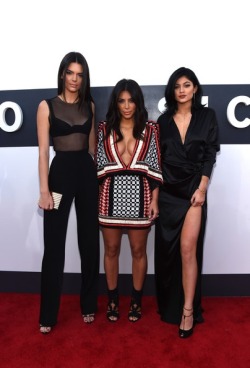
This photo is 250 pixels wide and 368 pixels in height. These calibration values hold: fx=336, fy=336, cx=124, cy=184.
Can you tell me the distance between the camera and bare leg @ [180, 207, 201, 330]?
2.18m

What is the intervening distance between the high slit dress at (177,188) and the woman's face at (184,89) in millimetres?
117

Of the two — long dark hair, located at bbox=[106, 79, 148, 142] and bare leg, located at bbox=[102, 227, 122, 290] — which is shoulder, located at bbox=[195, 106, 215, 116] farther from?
bare leg, located at bbox=[102, 227, 122, 290]

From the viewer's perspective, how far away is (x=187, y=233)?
7.17 ft

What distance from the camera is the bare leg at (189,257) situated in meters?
2.18

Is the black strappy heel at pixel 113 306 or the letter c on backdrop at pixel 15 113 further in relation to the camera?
the letter c on backdrop at pixel 15 113

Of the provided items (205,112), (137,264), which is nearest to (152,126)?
(205,112)

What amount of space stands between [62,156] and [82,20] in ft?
3.68

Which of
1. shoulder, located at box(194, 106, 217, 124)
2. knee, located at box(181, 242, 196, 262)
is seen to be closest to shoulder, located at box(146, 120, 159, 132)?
shoulder, located at box(194, 106, 217, 124)

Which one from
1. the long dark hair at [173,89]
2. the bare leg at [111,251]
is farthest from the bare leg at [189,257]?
the long dark hair at [173,89]

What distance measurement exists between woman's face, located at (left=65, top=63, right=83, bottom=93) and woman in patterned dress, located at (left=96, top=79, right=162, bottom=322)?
24 cm

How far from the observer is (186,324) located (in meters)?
2.18

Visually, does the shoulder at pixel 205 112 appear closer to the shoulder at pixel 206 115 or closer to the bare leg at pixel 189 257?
the shoulder at pixel 206 115

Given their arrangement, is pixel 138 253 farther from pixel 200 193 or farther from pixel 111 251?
pixel 200 193

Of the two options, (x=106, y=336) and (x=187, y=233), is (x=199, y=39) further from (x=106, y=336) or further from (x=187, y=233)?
(x=106, y=336)
